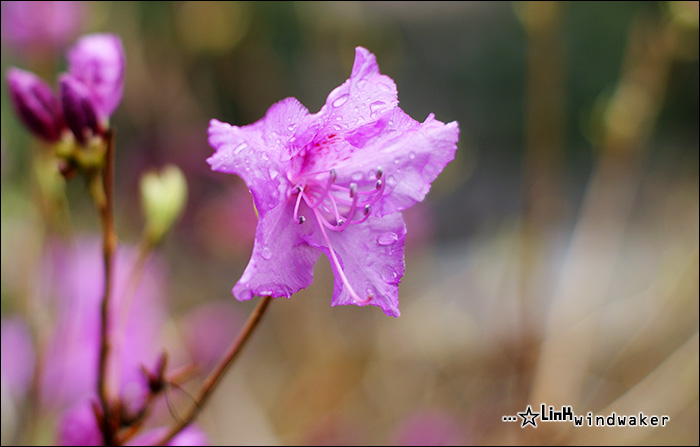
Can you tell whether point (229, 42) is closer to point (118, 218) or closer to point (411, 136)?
point (118, 218)

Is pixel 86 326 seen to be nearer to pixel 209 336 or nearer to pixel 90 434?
pixel 209 336

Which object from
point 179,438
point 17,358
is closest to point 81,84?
point 179,438

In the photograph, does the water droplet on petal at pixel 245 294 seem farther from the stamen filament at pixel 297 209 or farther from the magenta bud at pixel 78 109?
the magenta bud at pixel 78 109

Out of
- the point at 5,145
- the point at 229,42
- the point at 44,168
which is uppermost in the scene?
the point at 229,42

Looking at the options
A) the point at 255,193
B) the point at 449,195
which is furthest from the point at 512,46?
the point at 255,193

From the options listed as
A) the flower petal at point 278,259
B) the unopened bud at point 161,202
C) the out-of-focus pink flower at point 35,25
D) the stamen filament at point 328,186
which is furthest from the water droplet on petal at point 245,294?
Result: the out-of-focus pink flower at point 35,25

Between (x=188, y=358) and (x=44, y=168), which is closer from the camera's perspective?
(x=44, y=168)
